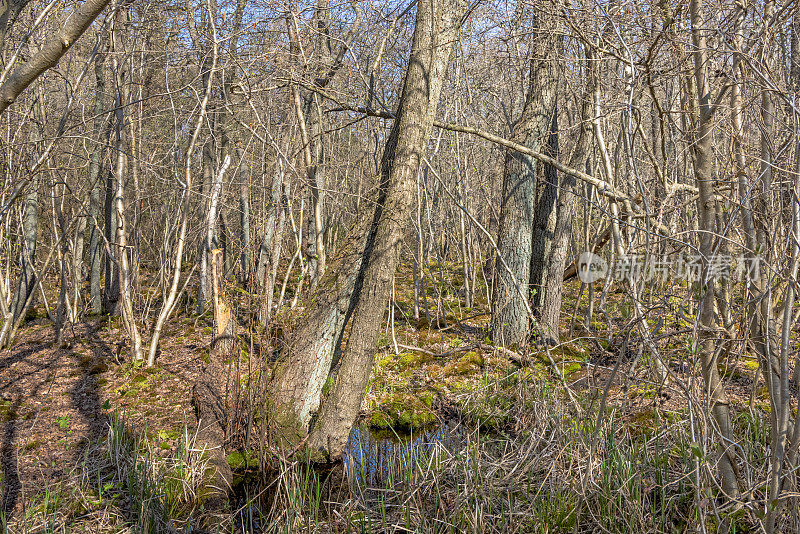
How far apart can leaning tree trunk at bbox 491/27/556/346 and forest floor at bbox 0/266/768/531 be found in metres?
0.52

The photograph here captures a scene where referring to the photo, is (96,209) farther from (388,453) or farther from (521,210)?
(388,453)

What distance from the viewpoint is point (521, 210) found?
6828 millimetres

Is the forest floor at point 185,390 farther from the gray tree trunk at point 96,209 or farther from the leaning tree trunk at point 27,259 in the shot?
the gray tree trunk at point 96,209

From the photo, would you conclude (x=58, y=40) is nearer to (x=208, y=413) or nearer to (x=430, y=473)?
(x=430, y=473)

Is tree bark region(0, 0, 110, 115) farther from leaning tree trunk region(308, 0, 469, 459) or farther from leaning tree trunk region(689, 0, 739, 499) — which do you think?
leaning tree trunk region(308, 0, 469, 459)

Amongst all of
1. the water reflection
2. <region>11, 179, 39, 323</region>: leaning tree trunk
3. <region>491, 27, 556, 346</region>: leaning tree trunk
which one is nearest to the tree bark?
the water reflection

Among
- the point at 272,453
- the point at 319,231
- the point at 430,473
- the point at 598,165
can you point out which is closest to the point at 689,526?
the point at 430,473

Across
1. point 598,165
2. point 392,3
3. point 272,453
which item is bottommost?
point 272,453

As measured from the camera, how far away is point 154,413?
536 centimetres

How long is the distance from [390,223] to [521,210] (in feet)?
8.66

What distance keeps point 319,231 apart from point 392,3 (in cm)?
293

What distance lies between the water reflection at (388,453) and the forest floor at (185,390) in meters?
0.25

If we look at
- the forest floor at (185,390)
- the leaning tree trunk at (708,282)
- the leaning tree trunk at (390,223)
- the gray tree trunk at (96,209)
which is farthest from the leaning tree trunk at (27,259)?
the leaning tree trunk at (708,282)

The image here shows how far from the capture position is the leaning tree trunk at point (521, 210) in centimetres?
676
